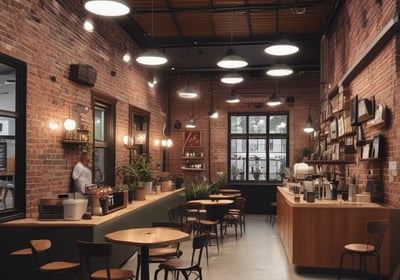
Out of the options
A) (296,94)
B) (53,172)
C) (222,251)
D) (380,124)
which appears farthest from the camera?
(296,94)

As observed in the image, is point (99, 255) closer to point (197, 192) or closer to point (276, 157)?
point (197, 192)

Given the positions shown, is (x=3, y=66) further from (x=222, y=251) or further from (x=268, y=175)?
(x=268, y=175)

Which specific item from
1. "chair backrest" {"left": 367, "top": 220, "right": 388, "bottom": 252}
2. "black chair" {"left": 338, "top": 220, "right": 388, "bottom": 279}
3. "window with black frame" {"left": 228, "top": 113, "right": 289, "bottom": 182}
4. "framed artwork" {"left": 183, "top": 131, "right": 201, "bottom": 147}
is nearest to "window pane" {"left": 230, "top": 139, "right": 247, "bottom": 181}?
"window with black frame" {"left": 228, "top": 113, "right": 289, "bottom": 182}

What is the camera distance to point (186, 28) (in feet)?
31.5

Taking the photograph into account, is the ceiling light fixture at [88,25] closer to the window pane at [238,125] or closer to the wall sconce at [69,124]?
the wall sconce at [69,124]

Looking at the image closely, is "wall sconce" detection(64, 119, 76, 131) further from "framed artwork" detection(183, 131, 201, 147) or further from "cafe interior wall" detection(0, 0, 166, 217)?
"framed artwork" detection(183, 131, 201, 147)

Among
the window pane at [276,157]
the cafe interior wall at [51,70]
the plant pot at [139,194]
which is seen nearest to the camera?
the cafe interior wall at [51,70]

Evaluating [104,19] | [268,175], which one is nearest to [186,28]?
[104,19]

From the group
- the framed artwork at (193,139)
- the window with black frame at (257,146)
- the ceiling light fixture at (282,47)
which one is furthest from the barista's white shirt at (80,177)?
the window with black frame at (257,146)

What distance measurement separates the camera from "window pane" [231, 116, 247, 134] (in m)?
14.0

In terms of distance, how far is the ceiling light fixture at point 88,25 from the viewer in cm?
738

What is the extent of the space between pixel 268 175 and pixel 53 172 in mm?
8620

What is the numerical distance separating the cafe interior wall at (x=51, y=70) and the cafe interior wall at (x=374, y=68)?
444cm

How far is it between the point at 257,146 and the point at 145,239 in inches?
383
